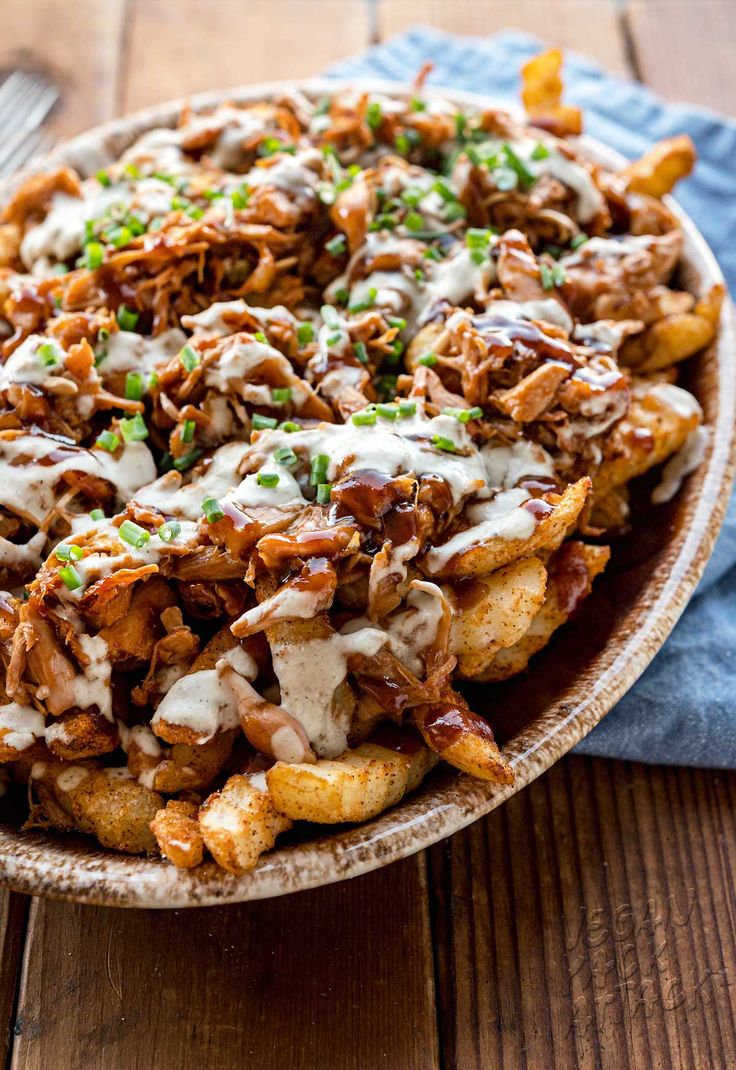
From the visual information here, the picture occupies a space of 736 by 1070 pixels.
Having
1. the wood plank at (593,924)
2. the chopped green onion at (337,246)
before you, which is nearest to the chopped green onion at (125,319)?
the chopped green onion at (337,246)

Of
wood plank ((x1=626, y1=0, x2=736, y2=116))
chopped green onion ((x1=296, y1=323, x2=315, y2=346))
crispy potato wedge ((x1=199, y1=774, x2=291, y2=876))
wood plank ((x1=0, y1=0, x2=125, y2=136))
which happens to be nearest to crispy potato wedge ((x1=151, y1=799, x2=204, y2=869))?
crispy potato wedge ((x1=199, y1=774, x2=291, y2=876))

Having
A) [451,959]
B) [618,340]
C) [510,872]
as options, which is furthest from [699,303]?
[451,959]

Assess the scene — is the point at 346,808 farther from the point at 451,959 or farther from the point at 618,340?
A: the point at 618,340

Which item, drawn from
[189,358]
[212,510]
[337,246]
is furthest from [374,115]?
[212,510]

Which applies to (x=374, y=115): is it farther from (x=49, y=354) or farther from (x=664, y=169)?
(x=49, y=354)

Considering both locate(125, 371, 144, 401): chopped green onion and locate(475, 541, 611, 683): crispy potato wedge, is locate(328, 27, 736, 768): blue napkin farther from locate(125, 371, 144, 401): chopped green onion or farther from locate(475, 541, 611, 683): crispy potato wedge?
locate(125, 371, 144, 401): chopped green onion
